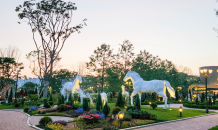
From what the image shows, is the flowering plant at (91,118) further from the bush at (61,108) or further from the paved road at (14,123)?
the bush at (61,108)

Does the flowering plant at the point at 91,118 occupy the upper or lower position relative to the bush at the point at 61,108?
upper

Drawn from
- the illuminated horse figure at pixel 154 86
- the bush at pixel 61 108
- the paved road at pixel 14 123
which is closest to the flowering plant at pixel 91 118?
the paved road at pixel 14 123

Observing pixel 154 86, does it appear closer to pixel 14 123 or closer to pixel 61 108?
pixel 61 108

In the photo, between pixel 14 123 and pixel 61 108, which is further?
pixel 61 108

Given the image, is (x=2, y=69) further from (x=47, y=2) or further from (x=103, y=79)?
(x=103, y=79)

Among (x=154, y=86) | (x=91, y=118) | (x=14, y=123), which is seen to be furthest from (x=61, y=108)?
(x=154, y=86)

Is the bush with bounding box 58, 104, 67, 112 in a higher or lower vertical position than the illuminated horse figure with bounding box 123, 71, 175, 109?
lower

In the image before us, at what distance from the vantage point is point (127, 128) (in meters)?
8.59

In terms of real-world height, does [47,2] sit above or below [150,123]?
above

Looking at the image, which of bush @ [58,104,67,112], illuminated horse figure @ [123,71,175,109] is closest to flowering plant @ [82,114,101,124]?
bush @ [58,104,67,112]

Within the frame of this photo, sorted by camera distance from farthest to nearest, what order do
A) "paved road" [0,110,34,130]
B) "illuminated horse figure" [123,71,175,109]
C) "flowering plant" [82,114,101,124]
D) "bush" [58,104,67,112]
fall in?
1. "bush" [58,104,67,112]
2. "illuminated horse figure" [123,71,175,109]
3. "flowering plant" [82,114,101,124]
4. "paved road" [0,110,34,130]

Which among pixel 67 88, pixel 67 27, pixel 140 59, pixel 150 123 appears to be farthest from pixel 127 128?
pixel 140 59

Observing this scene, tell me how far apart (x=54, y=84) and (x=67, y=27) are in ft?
70.9

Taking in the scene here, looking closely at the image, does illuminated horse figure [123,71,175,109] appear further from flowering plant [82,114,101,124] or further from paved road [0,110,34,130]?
paved road [0,110,34,130]
